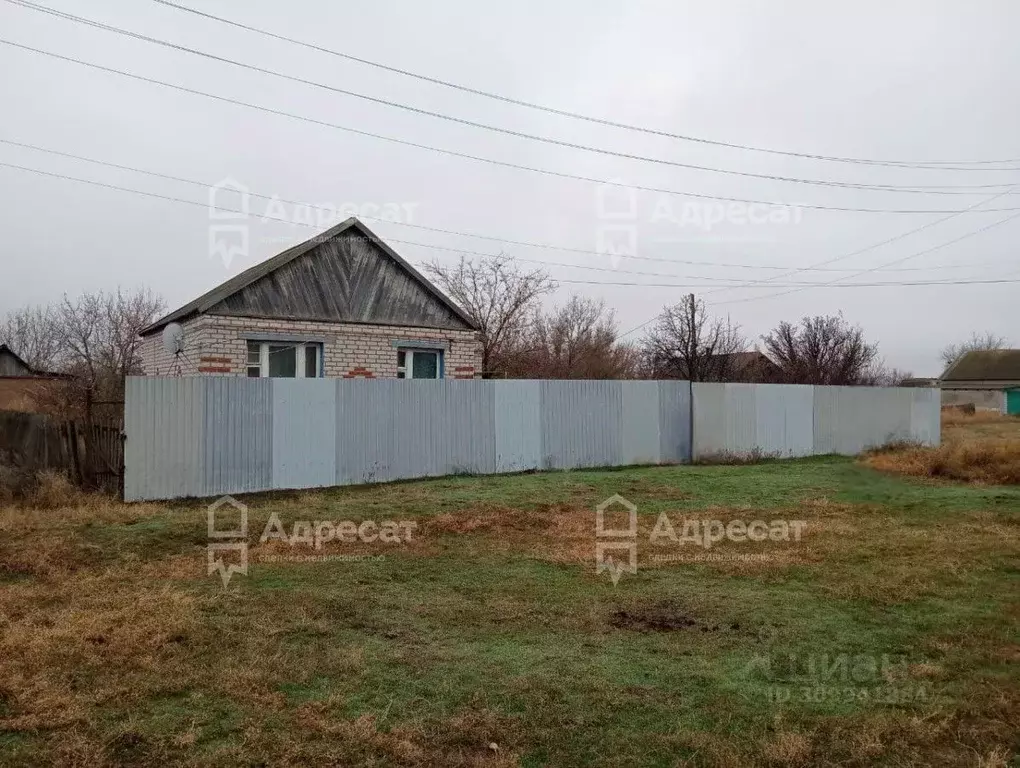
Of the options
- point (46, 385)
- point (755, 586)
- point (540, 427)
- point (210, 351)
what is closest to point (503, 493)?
point (540, 427)

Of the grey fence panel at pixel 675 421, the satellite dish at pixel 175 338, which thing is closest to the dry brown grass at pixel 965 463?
the grey fence panel at pixel 675 421

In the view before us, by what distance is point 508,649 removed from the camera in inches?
168

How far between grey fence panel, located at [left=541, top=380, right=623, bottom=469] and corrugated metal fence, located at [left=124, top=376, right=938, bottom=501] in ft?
0.07

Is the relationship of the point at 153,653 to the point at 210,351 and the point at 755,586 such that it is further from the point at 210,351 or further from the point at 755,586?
the point at 210,351

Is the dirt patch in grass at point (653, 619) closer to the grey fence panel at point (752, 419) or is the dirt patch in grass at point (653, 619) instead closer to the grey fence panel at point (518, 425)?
the grey fence panel at point (518, 425)

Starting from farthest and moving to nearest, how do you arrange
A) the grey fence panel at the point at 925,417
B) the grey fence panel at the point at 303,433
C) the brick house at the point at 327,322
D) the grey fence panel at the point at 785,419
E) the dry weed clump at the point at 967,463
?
1. the grey fence panel at the point at 925,417
2. the grey fence panel at the point at 785,419
3. the brick house at the point at 327,322
4. the dry weed clump at the point at 967,463
5. the grey fence panel at the point at 303,433

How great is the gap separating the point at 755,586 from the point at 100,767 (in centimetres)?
466

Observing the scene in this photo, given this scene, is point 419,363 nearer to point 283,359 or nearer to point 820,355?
point 283,359

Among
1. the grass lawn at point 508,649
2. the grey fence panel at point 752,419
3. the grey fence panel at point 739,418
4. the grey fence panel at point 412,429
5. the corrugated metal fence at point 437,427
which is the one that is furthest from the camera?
the grey fence panel at point 739,418

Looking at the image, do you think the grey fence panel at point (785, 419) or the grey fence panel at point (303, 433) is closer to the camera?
the grey fence panel at point (303, 433)

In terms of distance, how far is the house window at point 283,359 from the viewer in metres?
13.7

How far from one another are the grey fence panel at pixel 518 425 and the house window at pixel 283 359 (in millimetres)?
3930

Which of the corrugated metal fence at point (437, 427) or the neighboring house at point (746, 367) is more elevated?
the neighboring house at point (746, 367)

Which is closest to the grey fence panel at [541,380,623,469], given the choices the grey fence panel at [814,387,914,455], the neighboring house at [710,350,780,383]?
the grey fence panel at [814,387,914,455]
